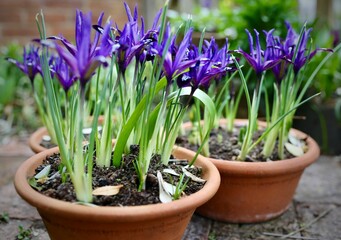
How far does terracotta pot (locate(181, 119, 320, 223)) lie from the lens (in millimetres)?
1502

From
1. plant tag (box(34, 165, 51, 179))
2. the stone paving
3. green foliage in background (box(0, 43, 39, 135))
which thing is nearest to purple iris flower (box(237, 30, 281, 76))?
the stone paving

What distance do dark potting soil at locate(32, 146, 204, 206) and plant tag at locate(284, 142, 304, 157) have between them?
49 centimetres

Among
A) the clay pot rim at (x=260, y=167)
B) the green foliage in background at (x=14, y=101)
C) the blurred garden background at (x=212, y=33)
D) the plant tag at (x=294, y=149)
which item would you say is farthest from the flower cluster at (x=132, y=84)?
the green foliage in background at (x=14, y=101)

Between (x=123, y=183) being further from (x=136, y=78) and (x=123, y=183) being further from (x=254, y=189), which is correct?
(x=254, y=189)

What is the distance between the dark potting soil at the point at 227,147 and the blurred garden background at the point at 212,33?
0.51 meters

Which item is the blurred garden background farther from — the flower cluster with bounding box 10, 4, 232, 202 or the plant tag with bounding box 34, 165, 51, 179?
the plant tag with bounding box 34, 165, 51, 179

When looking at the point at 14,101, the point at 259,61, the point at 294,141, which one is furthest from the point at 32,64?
the point at 14,101

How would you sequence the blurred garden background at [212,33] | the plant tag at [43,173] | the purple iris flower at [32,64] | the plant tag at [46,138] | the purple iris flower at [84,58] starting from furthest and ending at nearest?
the blurred garden background at [212,33] → the plant tag at [46,138] → the purple iris flower at [32,64] → the plant tag at [43,173] → the purple iris flower at [84,58]

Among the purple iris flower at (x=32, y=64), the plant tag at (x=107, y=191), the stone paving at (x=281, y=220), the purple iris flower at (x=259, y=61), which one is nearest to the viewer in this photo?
the plant tag at (x=107, y=191)

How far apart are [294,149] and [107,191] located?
0.85m

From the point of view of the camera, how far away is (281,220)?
1.69 metres

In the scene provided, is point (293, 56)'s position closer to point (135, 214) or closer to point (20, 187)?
point (135, 214)

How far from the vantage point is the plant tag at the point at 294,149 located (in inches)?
65.4

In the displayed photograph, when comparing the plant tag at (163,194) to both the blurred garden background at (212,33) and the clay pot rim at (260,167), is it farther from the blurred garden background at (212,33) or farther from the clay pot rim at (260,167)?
the blurred garden background at (212,33)
